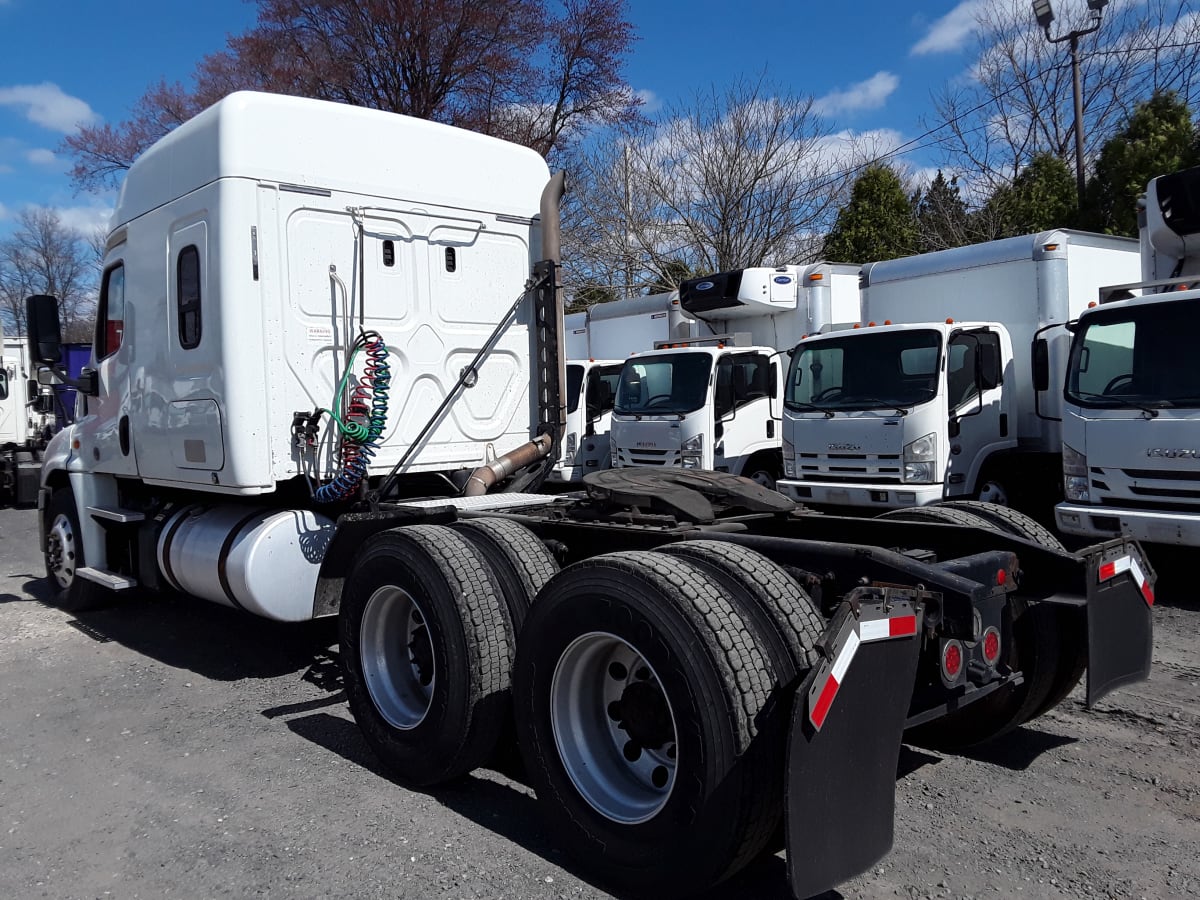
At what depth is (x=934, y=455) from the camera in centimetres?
948

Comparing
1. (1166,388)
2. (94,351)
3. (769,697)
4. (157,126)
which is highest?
(157,126)

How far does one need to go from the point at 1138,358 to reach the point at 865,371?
2.76 metres

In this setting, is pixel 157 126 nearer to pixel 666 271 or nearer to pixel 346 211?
pixel 666 271

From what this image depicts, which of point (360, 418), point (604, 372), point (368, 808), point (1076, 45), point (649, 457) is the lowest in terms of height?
point (368, 808)

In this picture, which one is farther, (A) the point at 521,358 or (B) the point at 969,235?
(B) the point at 969,235

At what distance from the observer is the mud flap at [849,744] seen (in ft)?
9.30

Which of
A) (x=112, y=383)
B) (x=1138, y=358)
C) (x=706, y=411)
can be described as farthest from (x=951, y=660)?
(x=706, y=411)

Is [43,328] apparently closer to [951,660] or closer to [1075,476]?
[951,660]

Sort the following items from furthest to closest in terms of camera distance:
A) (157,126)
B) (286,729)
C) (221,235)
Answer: (157,126)
(221,235)
(286,729)

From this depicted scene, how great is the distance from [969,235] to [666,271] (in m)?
7.36

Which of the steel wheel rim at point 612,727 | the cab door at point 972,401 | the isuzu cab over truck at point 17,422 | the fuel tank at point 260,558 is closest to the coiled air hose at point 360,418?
the fuel tank at point 260,558

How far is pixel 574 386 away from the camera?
14.6 m

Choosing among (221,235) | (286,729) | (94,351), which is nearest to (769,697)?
(286,729)

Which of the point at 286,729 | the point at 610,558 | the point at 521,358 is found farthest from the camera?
the point at 521,358
